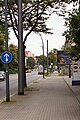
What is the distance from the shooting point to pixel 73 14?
685 inches

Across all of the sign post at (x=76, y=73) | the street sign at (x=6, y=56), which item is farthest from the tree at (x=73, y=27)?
the sign post at (x=76, y=73)

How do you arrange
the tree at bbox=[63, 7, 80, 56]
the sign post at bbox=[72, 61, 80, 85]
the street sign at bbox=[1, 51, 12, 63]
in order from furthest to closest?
the sign post at bbox=[72, 61, 80, 85] → the street sign at bbox=[1, 51, 12, 63] → the tree at bbox=[63, 7, 80, 56]

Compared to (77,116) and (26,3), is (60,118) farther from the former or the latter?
(26,3)

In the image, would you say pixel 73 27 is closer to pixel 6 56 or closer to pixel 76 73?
pixel 6 56

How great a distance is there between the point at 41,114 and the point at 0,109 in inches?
99.2

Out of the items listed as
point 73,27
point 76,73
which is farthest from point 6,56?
point 76,73

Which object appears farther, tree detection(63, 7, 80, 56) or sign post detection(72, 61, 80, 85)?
sign post detection(72, 61, 80, 85)

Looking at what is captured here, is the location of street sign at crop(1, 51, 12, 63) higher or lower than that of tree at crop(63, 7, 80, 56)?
lower

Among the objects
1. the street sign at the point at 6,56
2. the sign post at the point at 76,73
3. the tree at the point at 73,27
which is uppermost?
the tree at the point at 73,27

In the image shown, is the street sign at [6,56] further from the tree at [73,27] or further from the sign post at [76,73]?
the sign post at [76,73]

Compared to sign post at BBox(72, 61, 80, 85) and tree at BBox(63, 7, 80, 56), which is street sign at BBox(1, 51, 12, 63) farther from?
sign post at BBox(72, 61, 80, 85)

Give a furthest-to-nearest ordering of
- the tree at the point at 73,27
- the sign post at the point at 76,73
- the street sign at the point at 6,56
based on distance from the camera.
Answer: the sign post at the point at 76,73, the street sign at the point at 6,56, the tree at the point at 73,27

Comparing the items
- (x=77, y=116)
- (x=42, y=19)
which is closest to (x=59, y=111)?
(x=77, y=116)

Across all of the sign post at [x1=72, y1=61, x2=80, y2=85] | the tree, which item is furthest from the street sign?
the sign post at [x1=72, y1=61, x2=80, y2=85]
